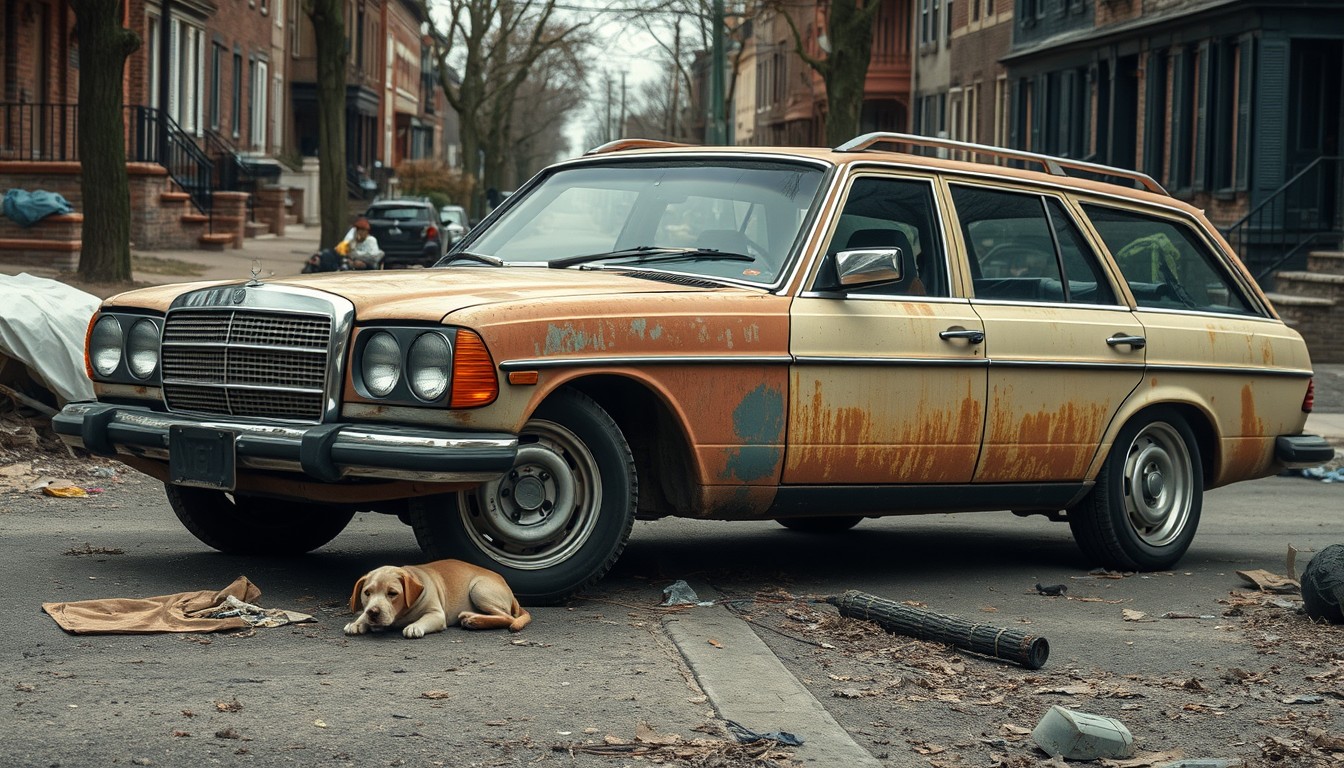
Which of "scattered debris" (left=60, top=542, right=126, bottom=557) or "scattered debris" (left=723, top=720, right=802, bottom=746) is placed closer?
"scattered debris" (left=723, top=720, right=802, bottom=746)

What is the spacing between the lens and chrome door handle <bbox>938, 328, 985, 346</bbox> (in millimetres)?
7309

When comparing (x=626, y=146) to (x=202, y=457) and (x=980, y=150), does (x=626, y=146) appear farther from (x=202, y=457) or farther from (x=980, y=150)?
(x=202, y=457)

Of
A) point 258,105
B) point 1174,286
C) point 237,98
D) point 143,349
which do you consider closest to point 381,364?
point 143,349

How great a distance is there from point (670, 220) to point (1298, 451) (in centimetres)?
339

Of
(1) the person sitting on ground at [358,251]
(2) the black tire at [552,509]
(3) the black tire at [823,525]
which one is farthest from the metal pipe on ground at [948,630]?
(1) the person sitting on ground at [358,251]

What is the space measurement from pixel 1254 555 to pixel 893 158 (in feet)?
9.68

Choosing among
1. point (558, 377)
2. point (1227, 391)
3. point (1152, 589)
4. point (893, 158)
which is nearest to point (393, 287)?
point (558, 377)

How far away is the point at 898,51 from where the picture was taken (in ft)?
176

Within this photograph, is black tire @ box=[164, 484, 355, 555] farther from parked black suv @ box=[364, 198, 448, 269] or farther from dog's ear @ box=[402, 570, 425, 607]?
parked black suv @ box=[364, 198, 448, 269]

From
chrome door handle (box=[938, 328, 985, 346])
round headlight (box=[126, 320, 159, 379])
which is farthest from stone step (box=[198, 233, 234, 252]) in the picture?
chrome door handle (box=[938, 328, 985, 346])

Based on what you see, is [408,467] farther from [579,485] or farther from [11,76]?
[11,76]

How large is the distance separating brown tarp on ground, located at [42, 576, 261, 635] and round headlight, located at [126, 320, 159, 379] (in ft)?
2.85

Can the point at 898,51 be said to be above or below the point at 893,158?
above

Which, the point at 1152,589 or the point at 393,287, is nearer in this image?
the point at 393,287
